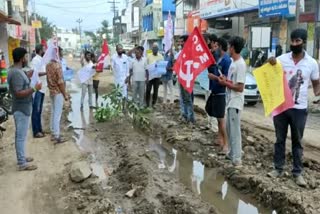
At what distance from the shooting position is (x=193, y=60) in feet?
24.9

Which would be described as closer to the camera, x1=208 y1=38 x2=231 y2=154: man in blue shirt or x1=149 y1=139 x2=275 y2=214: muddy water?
x1=149 y1=139 x2=275 y2=214: muddy water

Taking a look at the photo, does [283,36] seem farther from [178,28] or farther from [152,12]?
[152,12]

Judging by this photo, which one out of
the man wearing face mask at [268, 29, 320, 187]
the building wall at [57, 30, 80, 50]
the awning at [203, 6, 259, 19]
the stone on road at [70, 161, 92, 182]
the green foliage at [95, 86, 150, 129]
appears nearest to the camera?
the man wearing face mask at [268, 29, 320, 187]

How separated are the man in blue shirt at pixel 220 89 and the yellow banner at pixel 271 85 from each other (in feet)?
3.17

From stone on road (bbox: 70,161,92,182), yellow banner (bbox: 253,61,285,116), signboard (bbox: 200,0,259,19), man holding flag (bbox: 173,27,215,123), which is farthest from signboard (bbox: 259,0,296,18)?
stone on road (bbox: 70,161,92,182)

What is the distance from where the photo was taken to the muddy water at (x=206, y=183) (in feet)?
17.3

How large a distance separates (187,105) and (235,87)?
3.56 metres

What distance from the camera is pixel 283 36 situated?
20.8 meters

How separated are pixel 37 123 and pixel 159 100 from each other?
258 inches

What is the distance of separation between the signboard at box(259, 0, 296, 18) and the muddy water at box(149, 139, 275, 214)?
13.4m

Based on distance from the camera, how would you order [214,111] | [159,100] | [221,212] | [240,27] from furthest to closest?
[240,27] < [159,100] < [214,111] < [221,212]

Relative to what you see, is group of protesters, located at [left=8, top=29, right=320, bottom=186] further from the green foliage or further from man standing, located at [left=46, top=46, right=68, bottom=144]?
the green foliage

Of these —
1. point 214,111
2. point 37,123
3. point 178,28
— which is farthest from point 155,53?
point 178,28

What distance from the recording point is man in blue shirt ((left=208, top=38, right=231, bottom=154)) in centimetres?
674
